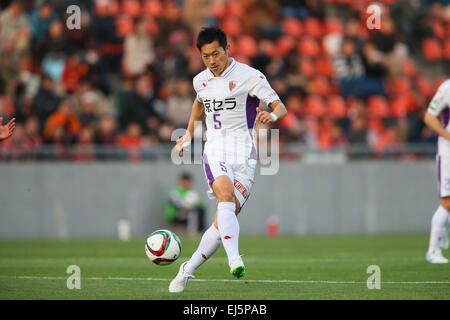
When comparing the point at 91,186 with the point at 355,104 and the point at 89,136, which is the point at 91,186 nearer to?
the point at 89,136

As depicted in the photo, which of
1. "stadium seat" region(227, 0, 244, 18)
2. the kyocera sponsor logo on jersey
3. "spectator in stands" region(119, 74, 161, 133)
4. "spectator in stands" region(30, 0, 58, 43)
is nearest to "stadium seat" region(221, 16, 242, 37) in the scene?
"stadium seat" region(227, 0, 244, 18)

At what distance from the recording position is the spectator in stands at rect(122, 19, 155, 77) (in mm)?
19938

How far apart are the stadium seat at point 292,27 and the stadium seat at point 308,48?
1.00 ft

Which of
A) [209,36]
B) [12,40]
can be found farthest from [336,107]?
[209,36]

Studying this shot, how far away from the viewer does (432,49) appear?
2378 cm

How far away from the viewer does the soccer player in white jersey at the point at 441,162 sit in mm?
11007

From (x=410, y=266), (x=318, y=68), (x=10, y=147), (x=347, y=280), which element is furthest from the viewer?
(x=318, y=68)

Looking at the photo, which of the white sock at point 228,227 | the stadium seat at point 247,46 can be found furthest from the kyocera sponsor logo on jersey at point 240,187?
the stadium seat at point 247,46

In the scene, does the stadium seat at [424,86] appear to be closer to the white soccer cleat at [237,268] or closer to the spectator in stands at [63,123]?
the spectator in stands at [63,123]

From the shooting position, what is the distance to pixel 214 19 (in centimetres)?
2158

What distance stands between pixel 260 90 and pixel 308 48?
46.1 feet

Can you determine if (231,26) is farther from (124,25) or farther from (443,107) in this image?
(443,107)
